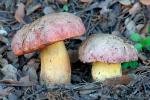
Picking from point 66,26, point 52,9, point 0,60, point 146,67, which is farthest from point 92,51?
point 52,9

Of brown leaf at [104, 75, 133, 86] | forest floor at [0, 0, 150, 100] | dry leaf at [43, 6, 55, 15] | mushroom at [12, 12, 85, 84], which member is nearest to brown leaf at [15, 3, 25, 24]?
forest floor at [0, 0, 150, 100]

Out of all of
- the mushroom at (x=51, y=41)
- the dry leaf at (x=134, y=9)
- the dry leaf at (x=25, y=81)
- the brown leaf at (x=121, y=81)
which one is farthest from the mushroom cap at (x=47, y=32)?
the dry leaf at (x=134, y=9)

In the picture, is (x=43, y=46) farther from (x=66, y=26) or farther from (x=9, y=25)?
(x=9, y=25)

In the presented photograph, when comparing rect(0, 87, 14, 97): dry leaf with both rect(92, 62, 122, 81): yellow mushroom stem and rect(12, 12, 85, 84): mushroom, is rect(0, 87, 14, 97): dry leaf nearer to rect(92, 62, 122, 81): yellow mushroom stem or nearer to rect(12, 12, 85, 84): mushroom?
rect(12, 12, 85, 84): mushroom

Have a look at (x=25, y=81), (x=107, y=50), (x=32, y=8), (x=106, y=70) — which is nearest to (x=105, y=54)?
(x=107, y=50)

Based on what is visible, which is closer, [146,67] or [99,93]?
[99,93]

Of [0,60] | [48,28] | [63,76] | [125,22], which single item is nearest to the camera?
[48,28]

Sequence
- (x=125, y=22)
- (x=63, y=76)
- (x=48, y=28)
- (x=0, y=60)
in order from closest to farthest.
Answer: (x=48, y=28) → (x=63, y=76) → (x=0, y=60) → (x=125, y=22)
